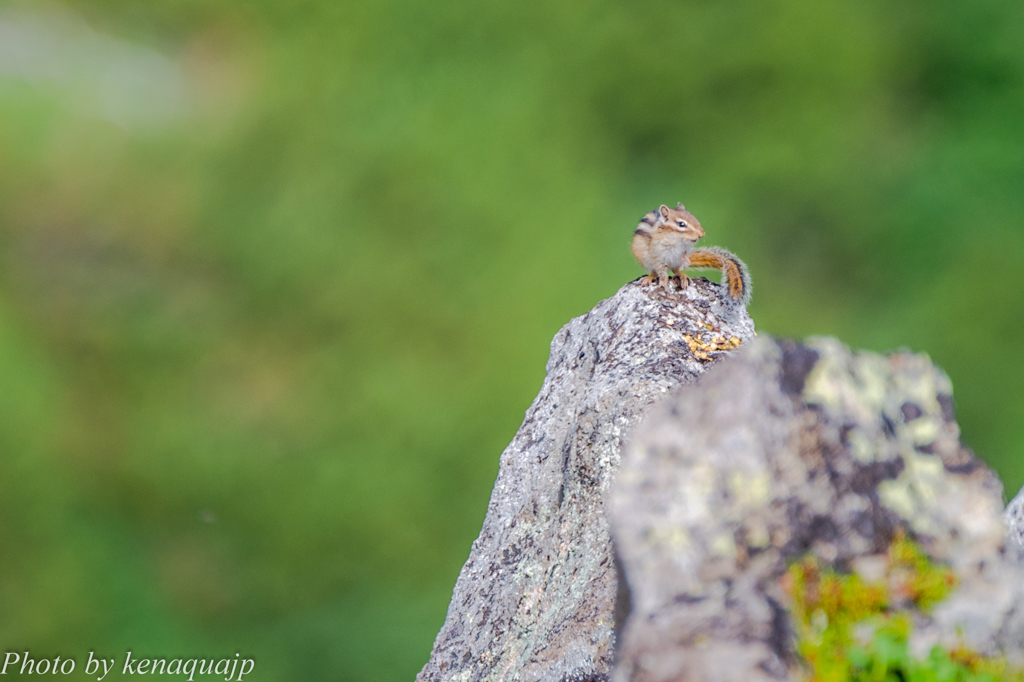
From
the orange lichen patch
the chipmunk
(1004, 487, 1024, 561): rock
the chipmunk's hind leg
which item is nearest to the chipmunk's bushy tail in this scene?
the chipmunk

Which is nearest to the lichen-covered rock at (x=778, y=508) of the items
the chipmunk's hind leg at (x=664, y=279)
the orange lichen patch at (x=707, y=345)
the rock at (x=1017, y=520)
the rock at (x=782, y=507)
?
the rock at (x=782, y=507)

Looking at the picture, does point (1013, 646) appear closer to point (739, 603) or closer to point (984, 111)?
point (739, 603)

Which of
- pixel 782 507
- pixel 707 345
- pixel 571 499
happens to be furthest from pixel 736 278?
pixel 782 507

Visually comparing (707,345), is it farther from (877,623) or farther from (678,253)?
(877,623)

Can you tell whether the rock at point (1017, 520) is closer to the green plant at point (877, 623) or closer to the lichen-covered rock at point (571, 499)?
the lichen-covered rock at point (571, 499)

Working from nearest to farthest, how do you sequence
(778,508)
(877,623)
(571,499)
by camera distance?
(877,623) < (778,508) < (571,499)

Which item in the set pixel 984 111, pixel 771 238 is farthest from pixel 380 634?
pixel 984 111
